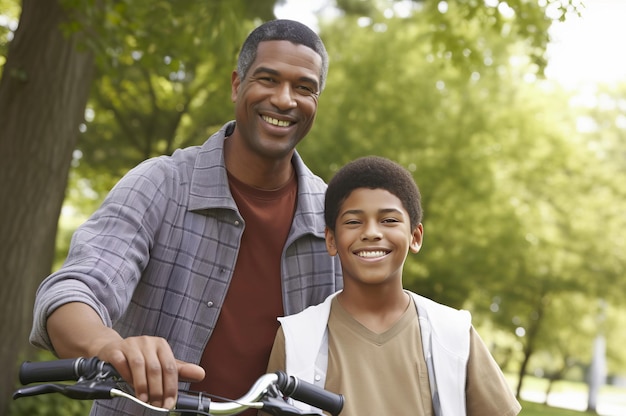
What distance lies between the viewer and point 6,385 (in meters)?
7.85

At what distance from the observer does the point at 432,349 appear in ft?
9.27

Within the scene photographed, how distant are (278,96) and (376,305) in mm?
827

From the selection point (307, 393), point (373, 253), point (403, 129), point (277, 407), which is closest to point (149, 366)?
point (277, 407)

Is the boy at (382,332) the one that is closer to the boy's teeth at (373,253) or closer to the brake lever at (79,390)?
the boy's teeth at (373,253)

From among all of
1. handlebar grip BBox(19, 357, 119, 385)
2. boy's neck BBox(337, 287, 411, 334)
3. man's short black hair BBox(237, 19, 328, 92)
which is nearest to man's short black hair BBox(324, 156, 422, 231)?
boy's neck BBox(337, 287, 411, 334)

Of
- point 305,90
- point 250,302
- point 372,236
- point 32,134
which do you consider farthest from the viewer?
point 32,134

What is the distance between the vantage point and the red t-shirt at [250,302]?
2.93 metres

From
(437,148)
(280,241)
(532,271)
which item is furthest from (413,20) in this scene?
(280,241)

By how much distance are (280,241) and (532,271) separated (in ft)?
60.6

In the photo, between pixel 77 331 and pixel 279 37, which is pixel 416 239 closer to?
pixel 279 37

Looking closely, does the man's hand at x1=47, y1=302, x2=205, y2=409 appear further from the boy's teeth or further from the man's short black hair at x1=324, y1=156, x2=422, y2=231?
the man's short black hair at x1=324, y1=156, x2=422, y2=231

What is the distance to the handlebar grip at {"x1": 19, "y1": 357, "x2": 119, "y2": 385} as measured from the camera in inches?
70.0

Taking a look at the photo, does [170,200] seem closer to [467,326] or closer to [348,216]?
[348,216]

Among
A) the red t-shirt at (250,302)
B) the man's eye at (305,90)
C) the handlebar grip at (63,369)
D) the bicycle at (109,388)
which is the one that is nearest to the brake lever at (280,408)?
the bicycle at (109,388)
